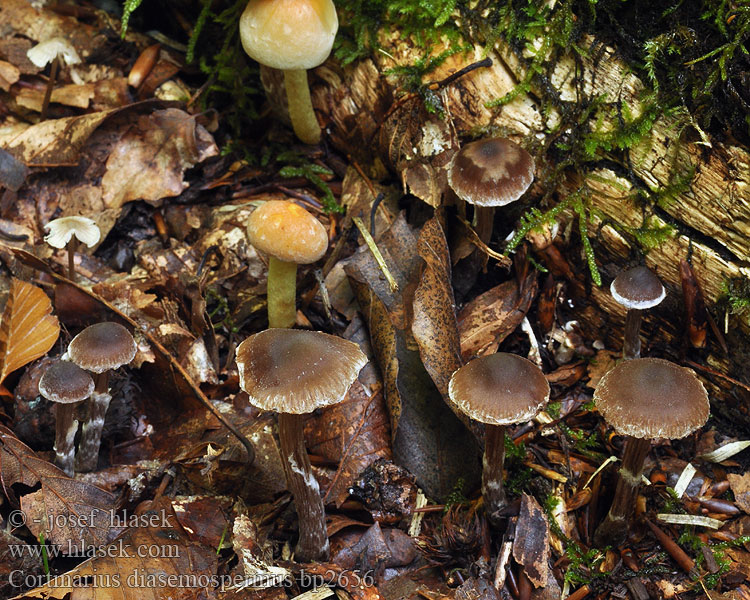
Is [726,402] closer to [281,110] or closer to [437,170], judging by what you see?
[437,170]

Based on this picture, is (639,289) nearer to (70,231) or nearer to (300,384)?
(300,384)

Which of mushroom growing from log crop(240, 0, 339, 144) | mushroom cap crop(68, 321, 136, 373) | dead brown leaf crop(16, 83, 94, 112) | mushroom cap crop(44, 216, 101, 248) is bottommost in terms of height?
mushroom cap crop(68, 321, 136, 373)

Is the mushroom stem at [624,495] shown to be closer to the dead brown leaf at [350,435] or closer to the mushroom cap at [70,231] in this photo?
the dead brown leaf at [350,435]

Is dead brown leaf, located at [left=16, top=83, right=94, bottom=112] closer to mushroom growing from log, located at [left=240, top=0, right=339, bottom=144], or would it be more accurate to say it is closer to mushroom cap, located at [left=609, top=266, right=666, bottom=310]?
mushroom growing from log, located at [left=240, top=0, right=339, bottom=144]

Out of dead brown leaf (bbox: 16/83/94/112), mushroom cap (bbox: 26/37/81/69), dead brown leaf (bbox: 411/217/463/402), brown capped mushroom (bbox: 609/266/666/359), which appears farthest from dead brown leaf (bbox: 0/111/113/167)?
brown capped mushroom (bbox: 609/266/666/359)

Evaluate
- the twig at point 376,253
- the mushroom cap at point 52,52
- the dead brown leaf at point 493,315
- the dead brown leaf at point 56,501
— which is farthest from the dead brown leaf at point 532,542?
the mushroom cap at point 52,52
